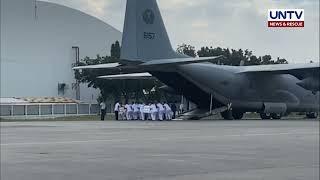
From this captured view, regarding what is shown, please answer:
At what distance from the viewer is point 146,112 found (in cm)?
4781

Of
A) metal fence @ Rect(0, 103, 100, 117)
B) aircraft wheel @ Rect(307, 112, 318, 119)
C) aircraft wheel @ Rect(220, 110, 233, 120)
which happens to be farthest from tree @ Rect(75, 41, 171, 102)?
aircraft wheel @ Rect(220, 110, 233, 120)

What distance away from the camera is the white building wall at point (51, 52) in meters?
70.0

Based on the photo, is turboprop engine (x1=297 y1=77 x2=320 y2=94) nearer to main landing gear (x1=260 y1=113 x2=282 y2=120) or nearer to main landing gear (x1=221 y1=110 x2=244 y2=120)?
main landing gear (x1=260 y1=113 x2=282 y2=120)

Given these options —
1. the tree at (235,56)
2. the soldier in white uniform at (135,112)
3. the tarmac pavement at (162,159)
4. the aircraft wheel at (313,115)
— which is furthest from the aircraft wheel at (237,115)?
the tree at (235,56)

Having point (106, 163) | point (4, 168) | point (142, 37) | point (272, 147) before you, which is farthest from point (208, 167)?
point (142, 37)

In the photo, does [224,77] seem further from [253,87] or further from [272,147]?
[272,147]

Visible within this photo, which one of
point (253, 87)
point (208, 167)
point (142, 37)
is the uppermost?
point (142, 37)

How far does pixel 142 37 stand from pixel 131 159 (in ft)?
86.8

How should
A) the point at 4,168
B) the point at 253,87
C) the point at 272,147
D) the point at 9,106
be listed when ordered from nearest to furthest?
1. the point at 4,168
2. the point at 272,147
3. the point at 253,87
4. the point at 9,106

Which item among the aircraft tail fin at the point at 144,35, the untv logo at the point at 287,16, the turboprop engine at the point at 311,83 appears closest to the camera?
the untv logo at the point at 287,16

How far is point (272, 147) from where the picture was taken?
18.0 meters

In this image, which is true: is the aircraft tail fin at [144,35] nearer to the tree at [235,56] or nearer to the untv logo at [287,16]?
the untv logo at [287,16]

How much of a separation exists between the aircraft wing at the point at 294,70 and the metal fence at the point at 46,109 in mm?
30182

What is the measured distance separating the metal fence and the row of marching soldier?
21808 mm
